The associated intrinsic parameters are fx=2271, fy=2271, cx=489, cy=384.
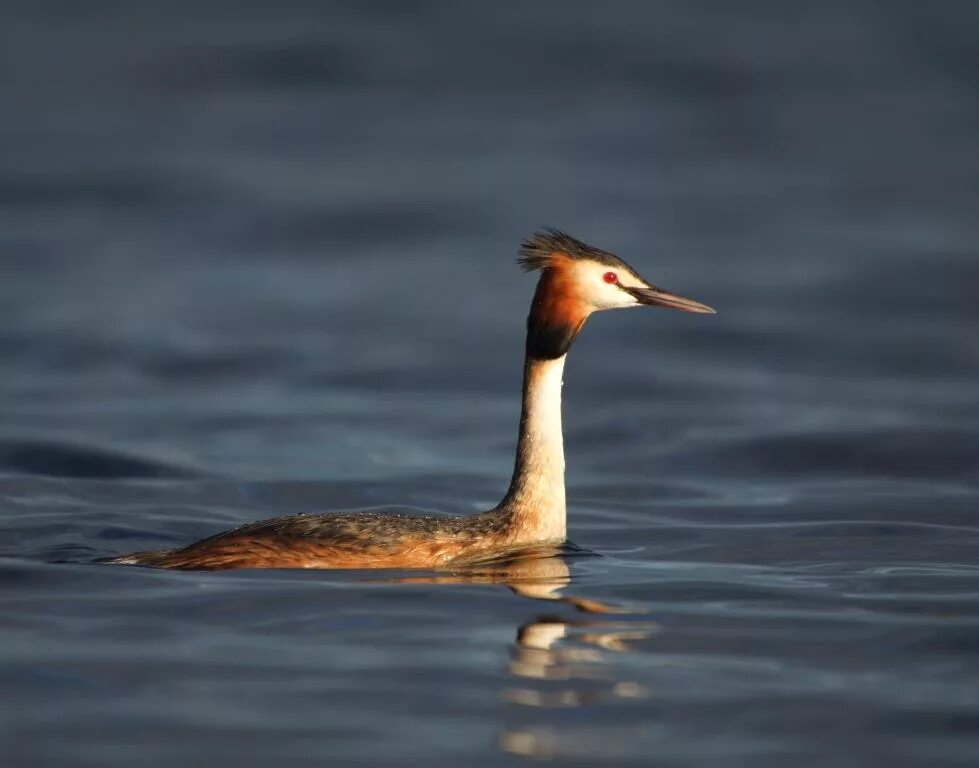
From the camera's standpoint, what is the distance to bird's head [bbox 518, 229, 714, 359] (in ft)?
38.9

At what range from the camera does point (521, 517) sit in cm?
1198

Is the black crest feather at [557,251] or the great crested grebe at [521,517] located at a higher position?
the black crest feather at [557,251]

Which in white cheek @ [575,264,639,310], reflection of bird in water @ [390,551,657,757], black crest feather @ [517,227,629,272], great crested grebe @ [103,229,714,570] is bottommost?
reflection of bird in water @ [390,551,657,757]

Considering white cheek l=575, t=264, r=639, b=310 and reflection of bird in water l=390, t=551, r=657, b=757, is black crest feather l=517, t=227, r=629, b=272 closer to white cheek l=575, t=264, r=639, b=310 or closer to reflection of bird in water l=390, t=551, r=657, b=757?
white cheek l=575, t=264, r=639, b=310

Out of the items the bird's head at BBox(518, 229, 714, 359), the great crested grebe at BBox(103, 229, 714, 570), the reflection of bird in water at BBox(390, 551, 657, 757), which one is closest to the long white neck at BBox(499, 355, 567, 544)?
the great crested grebe at BBox(103, 229, 714, 570)

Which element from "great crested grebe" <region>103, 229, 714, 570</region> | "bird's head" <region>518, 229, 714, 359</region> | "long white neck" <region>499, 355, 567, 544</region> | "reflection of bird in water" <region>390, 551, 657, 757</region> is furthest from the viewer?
"long white neck" <region>499, 355, 567, 544</region>

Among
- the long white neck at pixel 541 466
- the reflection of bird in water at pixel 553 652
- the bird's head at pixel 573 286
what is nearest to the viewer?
the reflection of bird in water at pixel 553 652

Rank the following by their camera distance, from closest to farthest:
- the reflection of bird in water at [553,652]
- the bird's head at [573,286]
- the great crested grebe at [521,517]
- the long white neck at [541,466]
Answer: the reflection of bird in water at [553,652]
the great crested grebe at [521,517]
the bird's head at [573,286]
the long white neck at [541,466]

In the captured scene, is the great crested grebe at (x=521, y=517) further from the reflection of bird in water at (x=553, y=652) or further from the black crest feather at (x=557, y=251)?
the reflection of bird in water at (x=553, y=652)

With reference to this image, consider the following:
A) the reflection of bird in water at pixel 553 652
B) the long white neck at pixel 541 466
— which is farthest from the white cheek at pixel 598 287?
the reflection of bird in water at pixel 553 652

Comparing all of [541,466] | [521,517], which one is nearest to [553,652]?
[521,517]

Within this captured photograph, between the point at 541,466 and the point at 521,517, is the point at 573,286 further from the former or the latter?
the point at 521,517

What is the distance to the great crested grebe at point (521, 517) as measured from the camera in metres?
11.4

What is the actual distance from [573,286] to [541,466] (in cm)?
98
